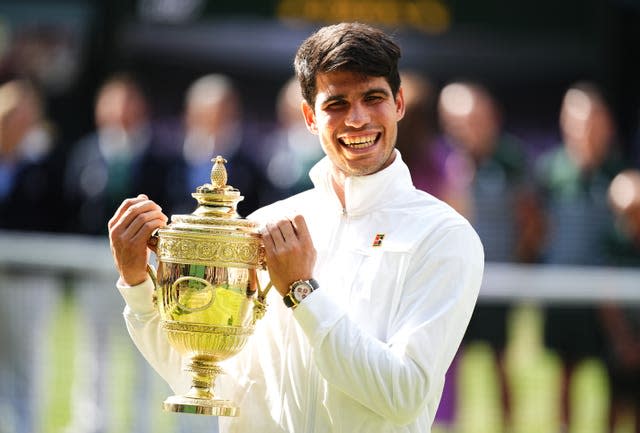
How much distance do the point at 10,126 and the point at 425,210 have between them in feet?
17.2

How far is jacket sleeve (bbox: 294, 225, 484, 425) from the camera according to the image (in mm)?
3773

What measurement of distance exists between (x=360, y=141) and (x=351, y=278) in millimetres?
342

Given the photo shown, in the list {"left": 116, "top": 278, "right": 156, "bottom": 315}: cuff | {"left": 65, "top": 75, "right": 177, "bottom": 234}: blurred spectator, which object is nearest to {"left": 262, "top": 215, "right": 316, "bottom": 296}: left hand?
{"left": 116, "top": 278, "right": 156, "bottom": 315}: cuff

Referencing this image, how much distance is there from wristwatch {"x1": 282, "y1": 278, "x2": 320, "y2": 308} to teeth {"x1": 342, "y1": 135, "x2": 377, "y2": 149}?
40 cm

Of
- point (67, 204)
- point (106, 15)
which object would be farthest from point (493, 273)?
point (106, 15)

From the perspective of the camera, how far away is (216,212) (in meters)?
4.00

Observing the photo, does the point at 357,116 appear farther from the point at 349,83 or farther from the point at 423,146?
the point at 423,146

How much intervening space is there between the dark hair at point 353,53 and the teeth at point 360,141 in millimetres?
144

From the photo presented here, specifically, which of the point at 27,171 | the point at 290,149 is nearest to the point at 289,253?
the point at 290,149

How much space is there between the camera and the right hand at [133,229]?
4012mm

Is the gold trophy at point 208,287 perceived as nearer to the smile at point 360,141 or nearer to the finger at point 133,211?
the finger at point 133,211

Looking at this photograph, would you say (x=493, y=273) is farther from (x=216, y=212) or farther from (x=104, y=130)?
(x=216, y=212)

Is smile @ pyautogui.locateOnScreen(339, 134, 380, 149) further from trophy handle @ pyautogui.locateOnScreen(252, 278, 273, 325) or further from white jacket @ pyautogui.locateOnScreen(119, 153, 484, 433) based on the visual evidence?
trophy handle @ pyautogui.locateOnScreen(252, 278, 273, 325)

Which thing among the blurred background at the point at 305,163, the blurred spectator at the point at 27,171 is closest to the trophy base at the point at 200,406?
the blurred background at the point at 305,163
